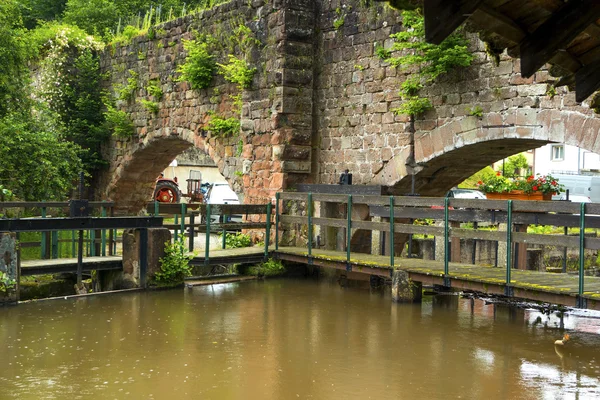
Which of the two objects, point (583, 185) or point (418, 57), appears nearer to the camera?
point (418, 57)

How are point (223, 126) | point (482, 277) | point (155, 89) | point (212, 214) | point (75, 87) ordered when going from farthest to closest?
point (75, 87), point (155, 89), point (223, 126), point (212, 214), point (482, 277)

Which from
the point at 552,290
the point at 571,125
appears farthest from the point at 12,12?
the point at 552,290

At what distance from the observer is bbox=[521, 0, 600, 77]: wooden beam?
4.03 meters

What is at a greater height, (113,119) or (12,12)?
(12,12)

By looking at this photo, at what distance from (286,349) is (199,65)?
9949 millimetres

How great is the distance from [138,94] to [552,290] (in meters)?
13.4

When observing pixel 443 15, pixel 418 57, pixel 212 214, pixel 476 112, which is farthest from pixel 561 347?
pixel 212 214

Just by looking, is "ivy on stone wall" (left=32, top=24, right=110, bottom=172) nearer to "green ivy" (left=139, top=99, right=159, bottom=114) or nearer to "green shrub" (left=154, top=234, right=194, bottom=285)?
"green ivy" (left=139, top=99, right=159, bottom=114)

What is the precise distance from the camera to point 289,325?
9.59 m

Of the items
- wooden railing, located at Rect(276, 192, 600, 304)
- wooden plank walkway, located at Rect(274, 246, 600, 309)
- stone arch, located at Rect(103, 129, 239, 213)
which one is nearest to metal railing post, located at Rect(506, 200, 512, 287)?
wooden railing, located at Rect(276, 192, 600, 304)

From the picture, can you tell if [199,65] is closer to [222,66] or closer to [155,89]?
[222,66]

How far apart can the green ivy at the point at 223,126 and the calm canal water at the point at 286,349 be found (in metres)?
5.31

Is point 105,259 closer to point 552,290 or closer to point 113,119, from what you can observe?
point 552,290

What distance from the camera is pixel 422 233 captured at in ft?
35.7
